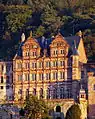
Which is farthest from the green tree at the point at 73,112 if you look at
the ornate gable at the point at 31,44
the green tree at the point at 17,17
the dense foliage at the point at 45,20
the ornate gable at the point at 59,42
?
the green tree at the point at 17,17

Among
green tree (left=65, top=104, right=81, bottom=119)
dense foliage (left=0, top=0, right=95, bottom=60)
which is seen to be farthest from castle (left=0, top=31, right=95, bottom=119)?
dense foliage (left=0, top=0, right=95, bottom=60)

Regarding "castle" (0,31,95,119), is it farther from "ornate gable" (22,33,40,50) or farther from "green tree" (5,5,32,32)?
"green tree" (5,5,32,32)

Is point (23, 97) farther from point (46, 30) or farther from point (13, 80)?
point (46, 30)

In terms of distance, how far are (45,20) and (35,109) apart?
37393 millimetres

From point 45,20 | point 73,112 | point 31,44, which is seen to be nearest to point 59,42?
point 31,44

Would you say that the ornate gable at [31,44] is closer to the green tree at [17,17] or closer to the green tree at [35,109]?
the green tree at [35,109]

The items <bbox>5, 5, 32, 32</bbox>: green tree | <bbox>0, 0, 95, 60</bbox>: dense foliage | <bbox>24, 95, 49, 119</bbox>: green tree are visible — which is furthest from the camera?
<bbox>5, 5, 32, 32</bbox>: green tree

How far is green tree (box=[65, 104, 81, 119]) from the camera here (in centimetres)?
8419

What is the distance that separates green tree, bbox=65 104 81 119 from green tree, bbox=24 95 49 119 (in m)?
2.67

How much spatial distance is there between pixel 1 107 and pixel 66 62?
10.9 metres

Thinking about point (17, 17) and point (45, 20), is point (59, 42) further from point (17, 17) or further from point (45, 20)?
point (17, 17)

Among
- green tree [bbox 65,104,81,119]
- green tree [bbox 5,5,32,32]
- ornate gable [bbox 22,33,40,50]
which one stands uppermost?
green tree [bbox 5,5,32,32]

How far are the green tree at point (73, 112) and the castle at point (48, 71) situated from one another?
6.55 meters

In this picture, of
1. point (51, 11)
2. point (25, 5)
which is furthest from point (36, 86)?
point (25, 5)
